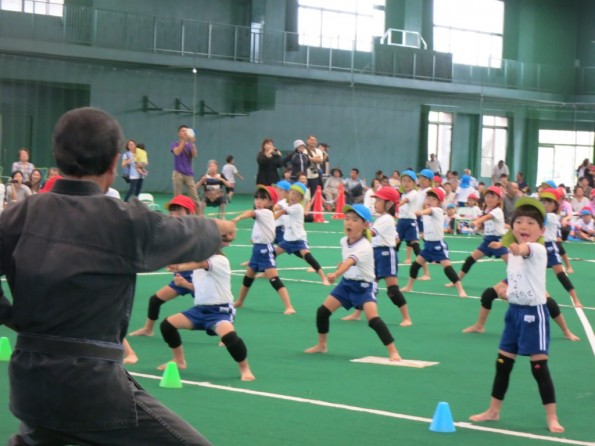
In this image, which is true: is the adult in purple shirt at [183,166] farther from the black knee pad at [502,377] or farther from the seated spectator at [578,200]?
the black knee pad at [502,377]

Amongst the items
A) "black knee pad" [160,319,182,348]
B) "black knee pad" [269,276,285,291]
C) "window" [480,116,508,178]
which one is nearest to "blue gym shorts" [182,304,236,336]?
"black knee pad" [160,319,182,348]

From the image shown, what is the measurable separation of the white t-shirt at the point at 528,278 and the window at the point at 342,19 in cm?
3491

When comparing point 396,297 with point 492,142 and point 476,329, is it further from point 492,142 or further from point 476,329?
point 492,142

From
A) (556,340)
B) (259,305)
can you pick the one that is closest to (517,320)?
(556,340)

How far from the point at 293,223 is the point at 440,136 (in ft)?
95.8

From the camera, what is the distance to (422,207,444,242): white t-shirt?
54.7ft

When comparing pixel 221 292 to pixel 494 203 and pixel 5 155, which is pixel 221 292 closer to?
pixel 494 203

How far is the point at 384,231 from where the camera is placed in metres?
14.4

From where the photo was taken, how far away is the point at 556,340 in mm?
12750

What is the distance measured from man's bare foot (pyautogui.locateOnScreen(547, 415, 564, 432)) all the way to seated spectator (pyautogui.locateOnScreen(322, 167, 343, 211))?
89.2 ft

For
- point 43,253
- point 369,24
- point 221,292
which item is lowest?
point 221,292

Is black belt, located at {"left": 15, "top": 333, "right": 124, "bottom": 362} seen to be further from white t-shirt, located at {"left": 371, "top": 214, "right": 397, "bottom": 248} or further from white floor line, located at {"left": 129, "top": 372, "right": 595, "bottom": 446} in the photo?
white t-shirt, located at {"left": 371, "top": 214, "right": 397, "bottom": 248}

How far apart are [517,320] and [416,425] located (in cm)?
112

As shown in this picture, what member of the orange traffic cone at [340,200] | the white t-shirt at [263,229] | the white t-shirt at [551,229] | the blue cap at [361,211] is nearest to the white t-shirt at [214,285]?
the blue cap at [361,211]
